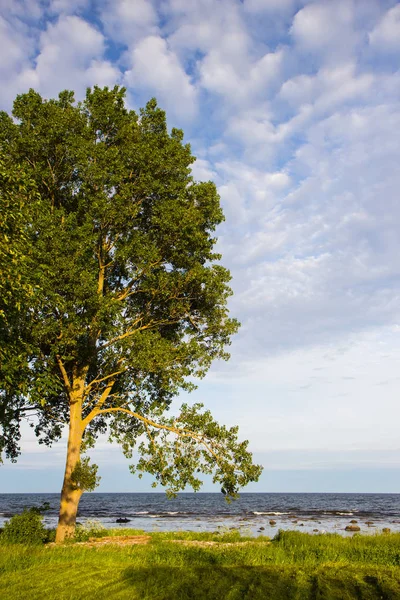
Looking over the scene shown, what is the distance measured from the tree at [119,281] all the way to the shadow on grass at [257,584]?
9.19 m

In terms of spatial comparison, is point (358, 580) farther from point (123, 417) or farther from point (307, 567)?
point (123, 417)

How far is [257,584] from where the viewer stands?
397 inches

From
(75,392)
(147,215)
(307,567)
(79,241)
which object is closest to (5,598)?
(307,567)

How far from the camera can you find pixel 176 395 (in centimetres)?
2348

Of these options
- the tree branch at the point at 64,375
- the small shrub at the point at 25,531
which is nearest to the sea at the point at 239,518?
the small shrub at the point at 25,531

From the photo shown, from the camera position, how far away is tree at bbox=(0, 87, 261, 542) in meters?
19.8

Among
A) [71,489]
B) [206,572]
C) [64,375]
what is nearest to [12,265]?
[206,572]

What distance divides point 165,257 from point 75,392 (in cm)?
769

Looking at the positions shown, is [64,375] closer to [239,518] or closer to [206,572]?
[206,572]

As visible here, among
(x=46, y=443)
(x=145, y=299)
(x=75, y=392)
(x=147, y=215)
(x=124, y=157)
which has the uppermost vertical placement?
(x=124, y=157)

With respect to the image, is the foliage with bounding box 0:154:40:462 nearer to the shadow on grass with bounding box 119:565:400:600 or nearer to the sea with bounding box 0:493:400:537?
the shadow on grass with bounding box 119:565:400:600

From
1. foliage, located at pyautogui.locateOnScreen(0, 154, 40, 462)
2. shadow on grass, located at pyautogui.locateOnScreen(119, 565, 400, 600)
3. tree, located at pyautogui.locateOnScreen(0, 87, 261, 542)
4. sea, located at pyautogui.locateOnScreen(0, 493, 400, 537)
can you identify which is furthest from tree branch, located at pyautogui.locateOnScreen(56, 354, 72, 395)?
shadow on grass, located at pyautogui.locateOnScreen(119, 565, 400, 600)

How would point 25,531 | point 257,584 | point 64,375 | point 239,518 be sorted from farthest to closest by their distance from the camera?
point 239,518
point 64,375
point 25,531
point 257,584

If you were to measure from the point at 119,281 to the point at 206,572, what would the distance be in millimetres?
15992
